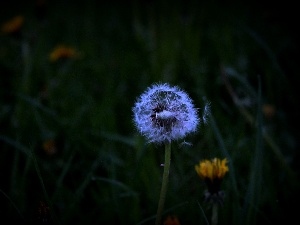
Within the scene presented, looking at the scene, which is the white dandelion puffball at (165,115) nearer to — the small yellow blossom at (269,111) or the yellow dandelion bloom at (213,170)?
the yellow dandelion bloom at (213,170)

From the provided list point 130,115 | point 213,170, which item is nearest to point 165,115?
point 213,170

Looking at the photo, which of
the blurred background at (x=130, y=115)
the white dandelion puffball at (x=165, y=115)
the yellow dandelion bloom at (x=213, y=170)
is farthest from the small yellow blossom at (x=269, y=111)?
the white dandelion puffball at (x=165, y=115)

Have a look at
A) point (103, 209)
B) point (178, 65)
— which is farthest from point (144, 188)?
point (178, 65)

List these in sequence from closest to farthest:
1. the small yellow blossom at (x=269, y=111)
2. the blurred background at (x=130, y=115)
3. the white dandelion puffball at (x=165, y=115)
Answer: the white dandelion puffball at (x=165, y=115) → the blurred background at (x=130, y=115) → the small yellow blossom at (x=269, y=111)

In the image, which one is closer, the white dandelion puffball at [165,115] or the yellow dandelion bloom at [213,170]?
the white dandelion puffball at [165,115]

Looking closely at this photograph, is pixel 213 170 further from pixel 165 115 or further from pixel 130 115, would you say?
pixel 130 115

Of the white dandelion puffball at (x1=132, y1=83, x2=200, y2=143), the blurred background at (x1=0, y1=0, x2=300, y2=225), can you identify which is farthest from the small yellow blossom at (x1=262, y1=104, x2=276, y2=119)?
the white dandelion puffball at (x1=132, y1=83, x2=200, y2=143)

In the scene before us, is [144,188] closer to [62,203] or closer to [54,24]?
[62,203]

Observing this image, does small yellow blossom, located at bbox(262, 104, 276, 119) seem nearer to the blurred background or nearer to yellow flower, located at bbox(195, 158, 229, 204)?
the blurred background
